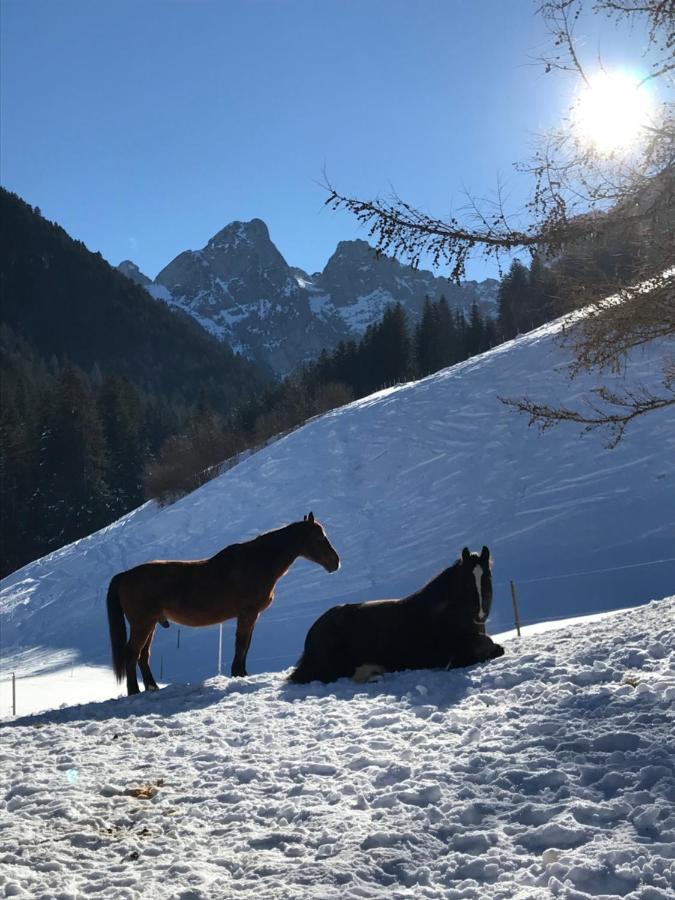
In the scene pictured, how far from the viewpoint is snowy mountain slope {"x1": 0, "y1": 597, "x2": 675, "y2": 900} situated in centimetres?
330

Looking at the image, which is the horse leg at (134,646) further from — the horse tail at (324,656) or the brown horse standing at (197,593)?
the horse tail at (324,656)

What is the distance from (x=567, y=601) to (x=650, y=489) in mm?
6589

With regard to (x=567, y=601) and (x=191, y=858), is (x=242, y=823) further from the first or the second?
(x=567, y=601)

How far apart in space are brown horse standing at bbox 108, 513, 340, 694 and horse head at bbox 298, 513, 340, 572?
23 cm

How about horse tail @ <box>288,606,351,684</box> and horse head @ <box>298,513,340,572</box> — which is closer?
horse tail @ <box>288,606,351,684</box>

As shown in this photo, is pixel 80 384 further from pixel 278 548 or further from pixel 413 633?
→ pixel 413 633

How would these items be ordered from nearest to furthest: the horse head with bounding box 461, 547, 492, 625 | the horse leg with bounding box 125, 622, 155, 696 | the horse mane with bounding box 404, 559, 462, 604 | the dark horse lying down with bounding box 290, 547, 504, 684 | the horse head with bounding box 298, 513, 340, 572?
the dark horse lying down with bounding box 290, 547, 504, 684 < the horse head with bounding box 461, 547, 492, 625 < the horse mane with bounding box 404, 559, 462, 604 < the horse leg with bounding box 125, 622, 155, 696 < the horse head with bounding box 298, 513, 340, 572

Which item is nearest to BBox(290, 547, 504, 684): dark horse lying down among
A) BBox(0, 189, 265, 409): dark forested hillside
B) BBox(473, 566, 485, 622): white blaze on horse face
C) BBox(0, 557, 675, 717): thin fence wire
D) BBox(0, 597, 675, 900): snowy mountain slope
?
BBox(473, 566, 485, 622): white blaze on horse face

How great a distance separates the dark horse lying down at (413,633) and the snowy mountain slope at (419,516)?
10.7m

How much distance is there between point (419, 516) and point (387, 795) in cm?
2356

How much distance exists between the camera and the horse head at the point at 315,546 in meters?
10.3

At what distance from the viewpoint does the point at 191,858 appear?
12.1ft

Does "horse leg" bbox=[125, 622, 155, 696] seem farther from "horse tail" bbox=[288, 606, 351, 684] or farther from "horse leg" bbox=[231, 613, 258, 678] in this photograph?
"horse tail" bbox=[288, 606, 351, 684]

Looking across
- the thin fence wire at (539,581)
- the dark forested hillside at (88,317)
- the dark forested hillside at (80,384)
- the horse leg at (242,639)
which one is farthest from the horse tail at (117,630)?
the dark forested hillside at (88,317)
